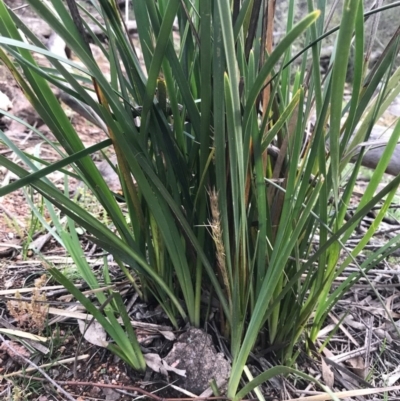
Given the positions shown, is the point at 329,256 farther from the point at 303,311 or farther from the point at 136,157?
the point at 136,157

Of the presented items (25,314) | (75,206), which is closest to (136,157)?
(75,206)

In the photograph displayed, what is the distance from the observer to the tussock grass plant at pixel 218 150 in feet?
1.42

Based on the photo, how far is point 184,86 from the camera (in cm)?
50

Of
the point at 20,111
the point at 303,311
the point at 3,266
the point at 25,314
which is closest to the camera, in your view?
the point at 303,311

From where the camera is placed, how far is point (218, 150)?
0.46 meters

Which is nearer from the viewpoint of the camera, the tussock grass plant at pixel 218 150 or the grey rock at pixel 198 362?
the tussock grass plant at pixel 218 150

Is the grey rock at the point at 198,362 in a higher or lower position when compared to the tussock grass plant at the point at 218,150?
lower

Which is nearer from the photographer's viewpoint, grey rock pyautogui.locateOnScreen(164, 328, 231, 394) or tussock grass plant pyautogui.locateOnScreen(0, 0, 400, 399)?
tussock grass plant pyautogui.locateOnScreen(0, 0, 400, 399)

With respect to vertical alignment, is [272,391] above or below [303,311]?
below

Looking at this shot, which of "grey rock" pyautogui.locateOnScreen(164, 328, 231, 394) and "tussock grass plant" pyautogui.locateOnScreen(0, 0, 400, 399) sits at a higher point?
"tussock grass plant" pyautogui.locateOnScreen(0, 0, 400, 399)

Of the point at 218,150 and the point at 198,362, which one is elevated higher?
the point at 218,150

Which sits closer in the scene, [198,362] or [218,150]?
[218,150]

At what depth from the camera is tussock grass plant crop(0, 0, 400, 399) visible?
0.43 metres

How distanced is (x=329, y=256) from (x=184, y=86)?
1.07ft
